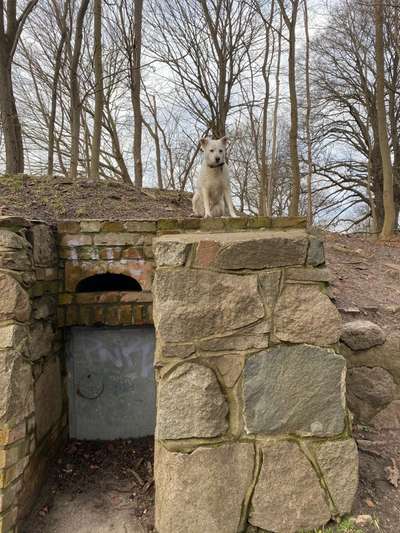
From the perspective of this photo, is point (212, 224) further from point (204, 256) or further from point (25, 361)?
point (25, 361)

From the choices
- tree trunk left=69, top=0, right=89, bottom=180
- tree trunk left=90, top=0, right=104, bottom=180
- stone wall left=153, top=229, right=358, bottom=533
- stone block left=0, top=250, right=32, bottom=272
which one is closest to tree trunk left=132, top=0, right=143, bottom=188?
tree trunk left=90, top=0, right=104, bottom=180

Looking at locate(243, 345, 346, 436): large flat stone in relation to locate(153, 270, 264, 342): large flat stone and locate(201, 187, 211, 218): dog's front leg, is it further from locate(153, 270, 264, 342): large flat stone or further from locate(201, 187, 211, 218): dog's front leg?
locate(201, 187, 211, 218): dog's front leg

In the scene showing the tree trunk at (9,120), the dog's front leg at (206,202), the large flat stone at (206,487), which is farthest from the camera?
the tree trunk at (9,120)

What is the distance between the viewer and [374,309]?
3691mm

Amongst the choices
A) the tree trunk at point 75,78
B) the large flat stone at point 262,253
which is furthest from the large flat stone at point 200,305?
the tree trunk at point 75,78

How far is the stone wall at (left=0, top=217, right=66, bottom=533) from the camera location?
8.15 feet

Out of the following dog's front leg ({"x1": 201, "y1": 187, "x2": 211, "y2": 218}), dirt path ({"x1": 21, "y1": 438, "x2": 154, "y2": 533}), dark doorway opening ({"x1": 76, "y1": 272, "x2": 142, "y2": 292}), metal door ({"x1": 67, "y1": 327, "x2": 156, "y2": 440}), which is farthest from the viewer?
dark doorway opening ({"x1": 76, "y1": 272, "x2": 142, "y2": 292})

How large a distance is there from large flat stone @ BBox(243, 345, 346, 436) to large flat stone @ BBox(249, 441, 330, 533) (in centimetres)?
13

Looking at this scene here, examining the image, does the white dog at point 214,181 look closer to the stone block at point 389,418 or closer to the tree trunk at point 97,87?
the stone block at point 389,418

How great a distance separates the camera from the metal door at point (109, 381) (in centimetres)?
386

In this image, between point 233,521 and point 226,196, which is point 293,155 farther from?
point 233,521

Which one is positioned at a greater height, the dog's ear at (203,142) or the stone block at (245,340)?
the dog's ear at (203,142)

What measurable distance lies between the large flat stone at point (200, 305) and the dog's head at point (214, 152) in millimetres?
1650

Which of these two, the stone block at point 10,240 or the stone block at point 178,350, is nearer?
the stone block at point 178,350
